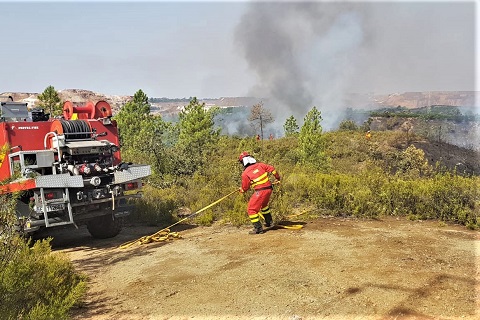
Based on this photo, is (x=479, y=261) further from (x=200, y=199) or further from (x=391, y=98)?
(x=391, y=98)

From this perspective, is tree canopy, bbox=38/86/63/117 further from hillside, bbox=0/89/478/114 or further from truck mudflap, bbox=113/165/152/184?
hillside, bbox=0/89/478/114

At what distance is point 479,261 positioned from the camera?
476 centimetres

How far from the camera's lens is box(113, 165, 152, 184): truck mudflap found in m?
7.10

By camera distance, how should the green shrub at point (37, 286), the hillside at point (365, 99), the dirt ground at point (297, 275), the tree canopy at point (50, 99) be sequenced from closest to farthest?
the green shrub at point (37, 286) → the dirt ground at point (297, 275) → the tree canopy at point (50, 99) → the hillside at point (365, 99)

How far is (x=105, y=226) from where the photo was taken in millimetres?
7883

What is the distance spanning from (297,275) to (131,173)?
396 centimetres

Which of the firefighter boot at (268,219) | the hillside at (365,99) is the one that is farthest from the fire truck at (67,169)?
the hillside at (365,99)

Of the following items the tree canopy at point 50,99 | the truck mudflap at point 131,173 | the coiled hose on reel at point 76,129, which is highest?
the tree canopy at point 50,99

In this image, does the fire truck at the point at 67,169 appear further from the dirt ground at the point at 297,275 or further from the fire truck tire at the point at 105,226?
the dirt ground at the point at 297,275

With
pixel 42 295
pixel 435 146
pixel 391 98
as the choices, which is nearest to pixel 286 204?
pixel 42 295

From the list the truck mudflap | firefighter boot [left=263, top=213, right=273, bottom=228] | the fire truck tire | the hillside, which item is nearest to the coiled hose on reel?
the truck mudflap

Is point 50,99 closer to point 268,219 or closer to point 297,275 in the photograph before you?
point 268,219

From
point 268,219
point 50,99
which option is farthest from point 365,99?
point 268,219

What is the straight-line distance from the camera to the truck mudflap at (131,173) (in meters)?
7.10
